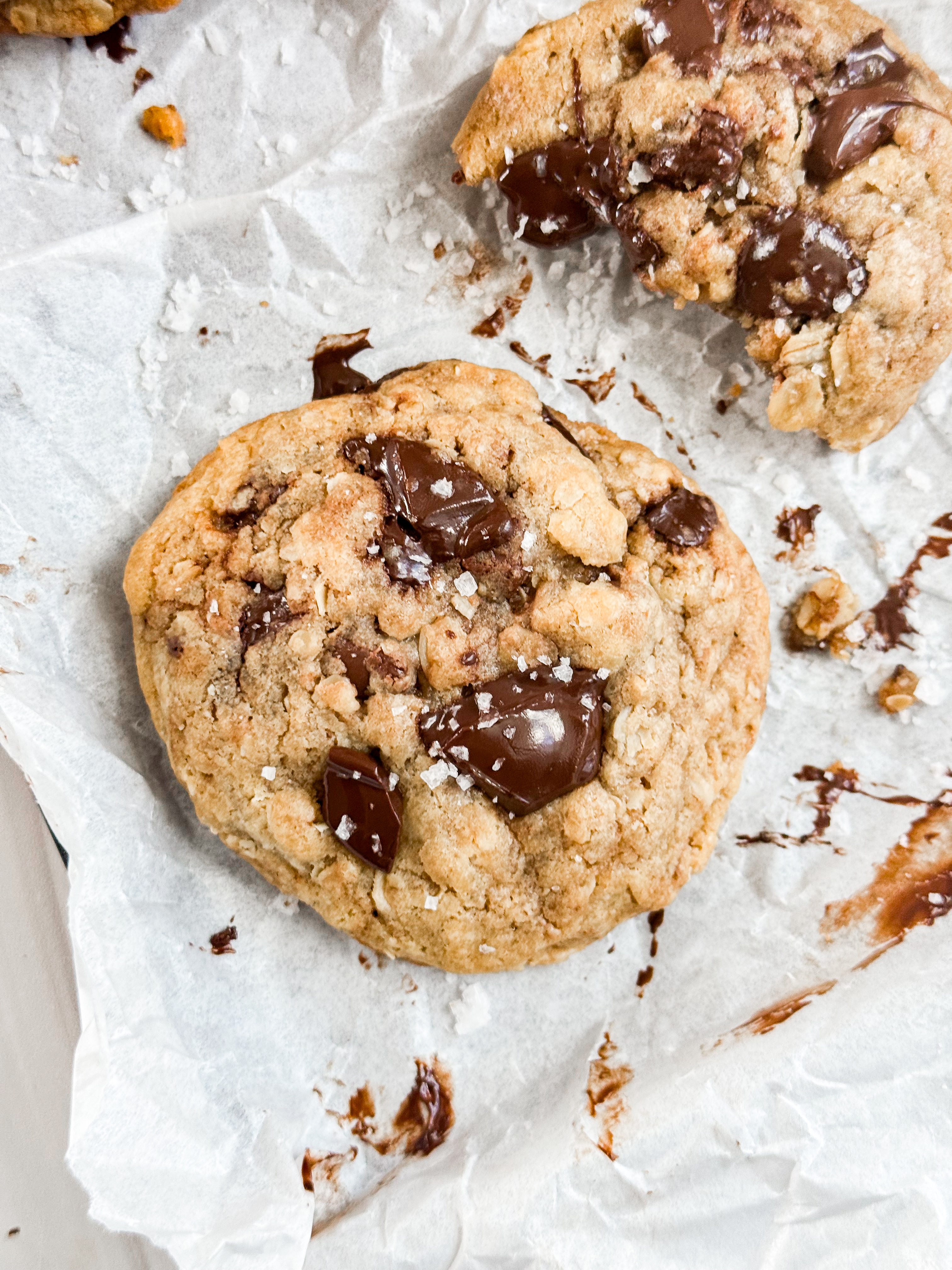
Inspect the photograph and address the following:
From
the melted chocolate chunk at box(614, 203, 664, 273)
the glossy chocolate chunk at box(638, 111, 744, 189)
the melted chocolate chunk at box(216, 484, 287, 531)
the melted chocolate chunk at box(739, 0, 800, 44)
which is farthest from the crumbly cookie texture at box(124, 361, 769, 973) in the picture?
the melted chocolate chunk at box(739, 0, 800, 44)

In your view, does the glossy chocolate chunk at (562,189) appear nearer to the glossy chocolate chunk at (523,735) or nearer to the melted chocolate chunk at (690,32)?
the melted chocolate chunk at (690,32)

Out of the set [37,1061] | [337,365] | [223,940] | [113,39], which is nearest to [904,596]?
[337,365]

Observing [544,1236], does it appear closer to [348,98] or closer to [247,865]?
[247,865]

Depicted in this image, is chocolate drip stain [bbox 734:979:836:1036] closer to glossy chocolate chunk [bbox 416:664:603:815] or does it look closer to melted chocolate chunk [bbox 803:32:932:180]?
glossy chocolate chunk [bbox 416:664:603:815]

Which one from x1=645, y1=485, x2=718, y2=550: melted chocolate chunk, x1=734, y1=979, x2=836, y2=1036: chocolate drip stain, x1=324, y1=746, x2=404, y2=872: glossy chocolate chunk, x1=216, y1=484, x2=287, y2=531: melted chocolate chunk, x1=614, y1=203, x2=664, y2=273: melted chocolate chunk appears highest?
x1=614, y1=203, x2=664, y2=273: melted chocolate chunk

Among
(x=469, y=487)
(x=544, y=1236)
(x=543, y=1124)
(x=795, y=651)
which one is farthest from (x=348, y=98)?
(x=544, y=1236)

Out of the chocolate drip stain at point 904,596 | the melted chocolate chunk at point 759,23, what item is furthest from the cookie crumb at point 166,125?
the chocolate drip stain at point 904,596

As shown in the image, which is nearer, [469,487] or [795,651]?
[469,487]
